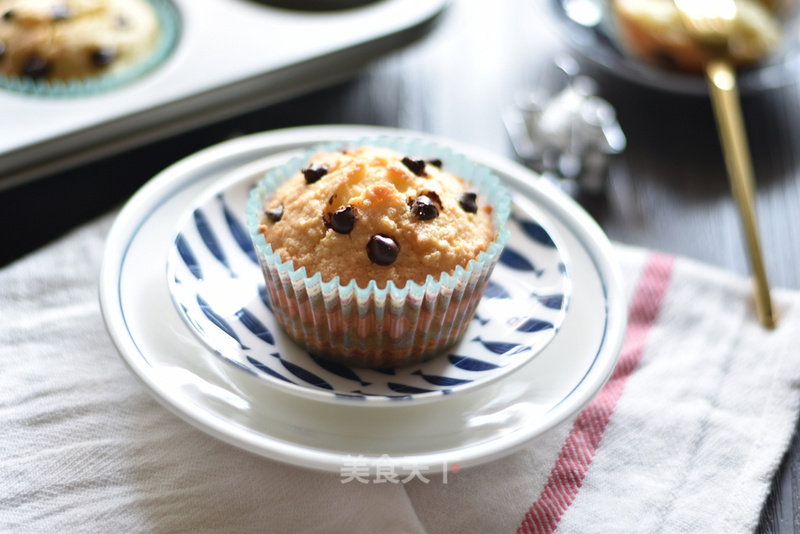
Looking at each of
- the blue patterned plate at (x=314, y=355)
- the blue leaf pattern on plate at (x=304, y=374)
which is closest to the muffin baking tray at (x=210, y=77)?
the blue patterned plate at (x=314, y=355)

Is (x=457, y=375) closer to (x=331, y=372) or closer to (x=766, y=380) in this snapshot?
(x=331, y=372)

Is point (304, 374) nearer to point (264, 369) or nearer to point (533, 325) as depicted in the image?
point (264, 369)

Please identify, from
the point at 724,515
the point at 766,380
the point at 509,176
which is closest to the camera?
the point at 724,515

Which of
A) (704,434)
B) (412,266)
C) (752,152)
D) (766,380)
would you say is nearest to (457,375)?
(412,266)

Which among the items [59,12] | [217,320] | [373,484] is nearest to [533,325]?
[373,484]

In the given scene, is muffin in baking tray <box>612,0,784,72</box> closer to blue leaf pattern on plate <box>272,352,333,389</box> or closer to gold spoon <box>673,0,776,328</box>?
gold spoon <box>673,0,776,328</box>

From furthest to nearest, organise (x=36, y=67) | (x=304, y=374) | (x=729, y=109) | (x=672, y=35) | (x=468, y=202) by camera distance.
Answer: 1. (x=672, y=35)
2. (x=729, y=109)
3. (x=36, y=67)
4. (x=468, y=202)
5. (x=304, y=374)
